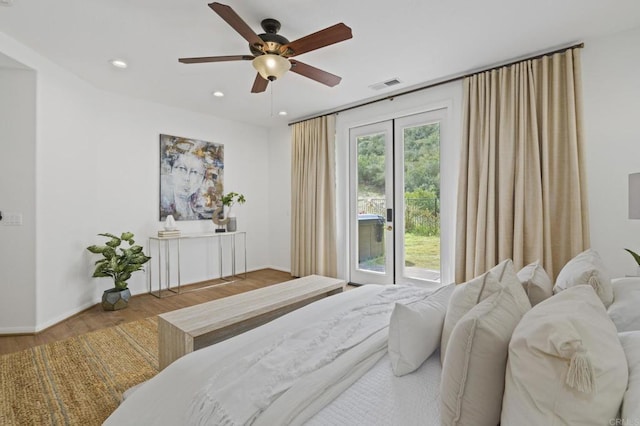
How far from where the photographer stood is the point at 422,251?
3785mm

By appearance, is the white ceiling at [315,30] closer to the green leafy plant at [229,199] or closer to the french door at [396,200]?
A: the french door at [396,200]

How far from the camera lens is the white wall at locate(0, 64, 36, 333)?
2.80m

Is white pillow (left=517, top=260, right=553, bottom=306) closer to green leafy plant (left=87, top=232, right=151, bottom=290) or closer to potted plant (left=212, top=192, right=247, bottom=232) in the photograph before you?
green leafy plant (left=87, top=232, right=151, bottom=290)

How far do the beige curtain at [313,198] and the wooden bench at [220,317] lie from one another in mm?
1897

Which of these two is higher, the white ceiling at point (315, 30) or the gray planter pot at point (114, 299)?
the white ceiling at point (315, 30)

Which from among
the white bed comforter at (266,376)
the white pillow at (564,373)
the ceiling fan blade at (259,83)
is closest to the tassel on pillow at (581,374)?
the white pillow at (564,373)

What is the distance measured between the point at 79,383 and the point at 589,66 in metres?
4.83

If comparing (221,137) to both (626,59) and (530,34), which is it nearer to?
(530,34)

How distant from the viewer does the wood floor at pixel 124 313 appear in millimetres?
2682

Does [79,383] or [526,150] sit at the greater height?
[526,150]

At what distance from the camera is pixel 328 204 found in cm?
456

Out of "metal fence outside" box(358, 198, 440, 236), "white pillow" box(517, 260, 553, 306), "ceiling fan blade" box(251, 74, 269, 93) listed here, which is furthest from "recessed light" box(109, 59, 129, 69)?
"white pillow" box(517, 260, 553, 306)

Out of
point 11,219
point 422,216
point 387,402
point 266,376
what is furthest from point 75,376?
point 422,216

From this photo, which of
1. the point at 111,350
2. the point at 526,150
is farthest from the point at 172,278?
the point at 526,150
